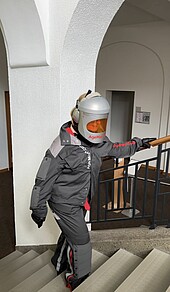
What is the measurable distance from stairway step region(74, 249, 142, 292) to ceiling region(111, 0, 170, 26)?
10.9 ft

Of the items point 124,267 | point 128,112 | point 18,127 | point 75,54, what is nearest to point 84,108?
point 75,54

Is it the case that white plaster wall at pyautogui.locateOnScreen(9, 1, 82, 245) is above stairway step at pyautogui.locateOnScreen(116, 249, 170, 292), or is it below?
above

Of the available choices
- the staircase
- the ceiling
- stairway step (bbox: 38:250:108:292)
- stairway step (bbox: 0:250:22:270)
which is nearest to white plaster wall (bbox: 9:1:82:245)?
stairway step (bbox: 0:250:22:270)

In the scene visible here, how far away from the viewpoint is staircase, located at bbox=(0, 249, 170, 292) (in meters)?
1.61

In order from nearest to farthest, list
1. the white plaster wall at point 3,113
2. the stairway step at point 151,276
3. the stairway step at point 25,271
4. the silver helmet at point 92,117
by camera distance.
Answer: the silver helmet at point 92,117, the stairway step at point 151,276, the stairway step at point 25,271, the white plaster wall at point 3,113

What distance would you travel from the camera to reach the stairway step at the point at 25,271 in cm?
201

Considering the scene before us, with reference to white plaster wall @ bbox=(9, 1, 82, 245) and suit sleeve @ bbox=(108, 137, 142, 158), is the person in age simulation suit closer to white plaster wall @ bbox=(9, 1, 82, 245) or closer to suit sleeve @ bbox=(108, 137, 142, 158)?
suit sleeve @ bbox=(108, 137, 142, 158)

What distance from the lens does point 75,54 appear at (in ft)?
6.26

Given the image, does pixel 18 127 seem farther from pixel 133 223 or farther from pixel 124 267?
pixel 133 223

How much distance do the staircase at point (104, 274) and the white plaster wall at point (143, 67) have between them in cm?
389

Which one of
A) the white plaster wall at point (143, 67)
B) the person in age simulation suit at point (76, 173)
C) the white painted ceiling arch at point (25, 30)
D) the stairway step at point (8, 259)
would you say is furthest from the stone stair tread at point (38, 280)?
the white plaster wall at point (143, 67)

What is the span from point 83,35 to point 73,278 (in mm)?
1728

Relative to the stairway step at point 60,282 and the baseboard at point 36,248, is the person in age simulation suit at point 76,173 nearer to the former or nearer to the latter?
the stairway step at point 60,282

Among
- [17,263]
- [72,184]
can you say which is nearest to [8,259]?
[17,263]
